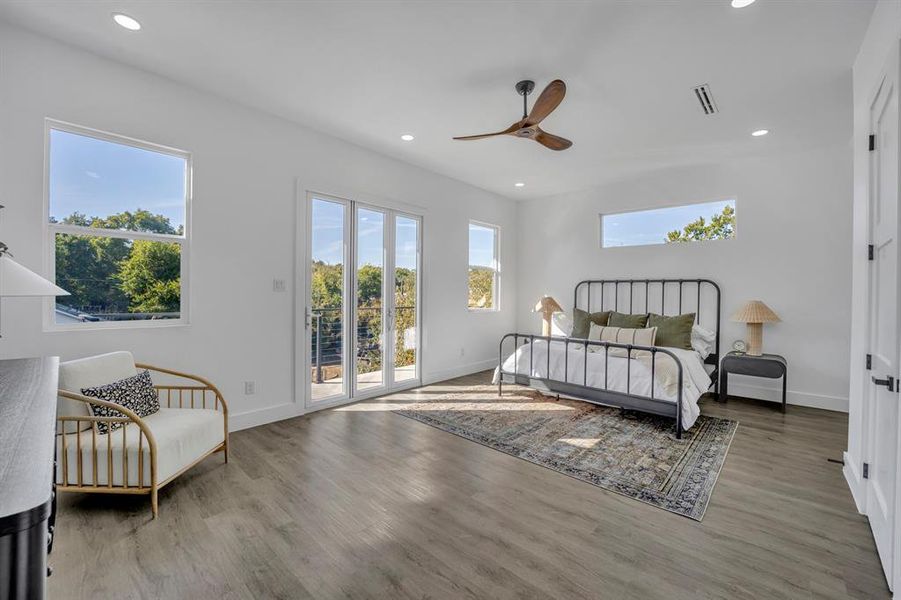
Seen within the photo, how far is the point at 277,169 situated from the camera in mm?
3787

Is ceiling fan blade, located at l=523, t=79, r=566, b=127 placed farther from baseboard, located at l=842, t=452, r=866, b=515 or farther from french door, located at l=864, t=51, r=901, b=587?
baseboard, located at l=842, t=452, r=866, b=515

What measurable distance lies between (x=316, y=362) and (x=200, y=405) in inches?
44.5

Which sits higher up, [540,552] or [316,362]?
[316,362]

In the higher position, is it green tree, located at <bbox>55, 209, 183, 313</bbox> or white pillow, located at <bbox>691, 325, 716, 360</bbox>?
green tree, located at <bbox>55, 209, 183, 313</bbox>

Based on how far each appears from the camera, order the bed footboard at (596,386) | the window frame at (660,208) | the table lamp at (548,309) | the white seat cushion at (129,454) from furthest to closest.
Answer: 1. the table lamp at (548,309)
2. the window frame at (660,208)
3. the bed footboard at (596,386)
4. the white seat cushion at (129,454)

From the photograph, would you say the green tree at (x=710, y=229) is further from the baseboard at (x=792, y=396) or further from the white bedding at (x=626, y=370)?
the baseboard at (x=792, y=396)

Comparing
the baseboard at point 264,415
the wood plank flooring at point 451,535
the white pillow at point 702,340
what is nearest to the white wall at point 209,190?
the baseboard at point 264,415

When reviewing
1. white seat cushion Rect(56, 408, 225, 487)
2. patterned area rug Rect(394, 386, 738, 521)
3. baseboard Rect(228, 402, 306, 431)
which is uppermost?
white seat cushion Rect(56, 408, 225, 487)

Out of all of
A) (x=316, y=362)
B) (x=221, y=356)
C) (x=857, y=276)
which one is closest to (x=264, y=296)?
(x=221, y=356)

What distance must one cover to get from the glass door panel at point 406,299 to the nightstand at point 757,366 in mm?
3610

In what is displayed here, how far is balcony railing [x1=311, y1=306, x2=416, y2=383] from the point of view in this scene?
4.20 metres

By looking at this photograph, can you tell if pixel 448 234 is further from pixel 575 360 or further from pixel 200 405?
pixel 200 405

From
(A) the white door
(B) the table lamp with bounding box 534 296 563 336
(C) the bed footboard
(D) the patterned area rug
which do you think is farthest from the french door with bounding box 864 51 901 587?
(B) the table lamp with bounding box 534 296 563 336

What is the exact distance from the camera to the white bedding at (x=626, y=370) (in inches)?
139
